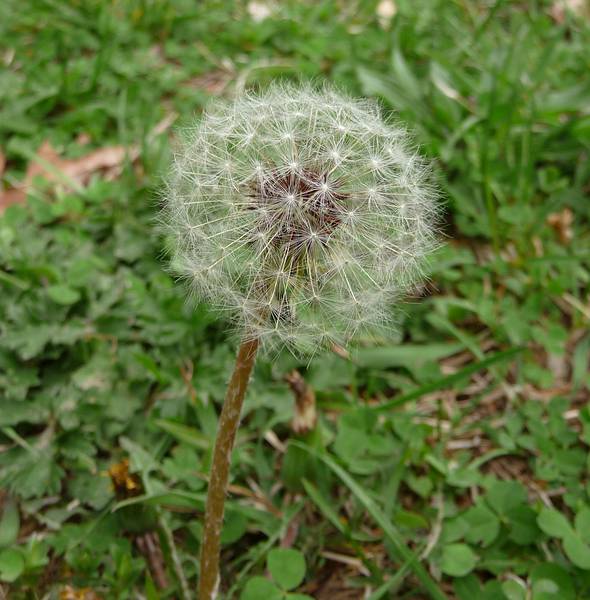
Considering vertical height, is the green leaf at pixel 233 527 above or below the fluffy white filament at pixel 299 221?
below

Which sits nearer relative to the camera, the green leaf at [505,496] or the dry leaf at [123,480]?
the dry leaf at [123,480]

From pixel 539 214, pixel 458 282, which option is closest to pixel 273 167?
pixel 458 282

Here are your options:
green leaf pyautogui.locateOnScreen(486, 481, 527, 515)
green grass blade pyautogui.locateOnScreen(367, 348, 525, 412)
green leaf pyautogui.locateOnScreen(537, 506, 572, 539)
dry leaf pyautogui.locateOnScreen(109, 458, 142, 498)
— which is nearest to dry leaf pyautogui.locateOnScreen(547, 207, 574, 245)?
green grass blade pyautogui.locateOnScreen(367, 348, 525, 412)

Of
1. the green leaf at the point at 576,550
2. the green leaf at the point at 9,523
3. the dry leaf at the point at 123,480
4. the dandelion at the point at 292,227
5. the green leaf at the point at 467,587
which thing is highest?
the dandelion at the point at 292,227

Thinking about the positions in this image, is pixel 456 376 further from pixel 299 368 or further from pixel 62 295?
pixel 62 295

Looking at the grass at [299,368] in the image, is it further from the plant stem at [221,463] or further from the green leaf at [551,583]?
the plant stem at [221,463]

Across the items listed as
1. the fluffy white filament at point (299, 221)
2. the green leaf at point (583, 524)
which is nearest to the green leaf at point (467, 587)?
the green leaf at point (583, 524)

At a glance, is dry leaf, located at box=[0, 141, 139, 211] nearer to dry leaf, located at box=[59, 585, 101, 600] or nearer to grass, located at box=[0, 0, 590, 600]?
grass, located at box=[0, 0, 590, 600]
